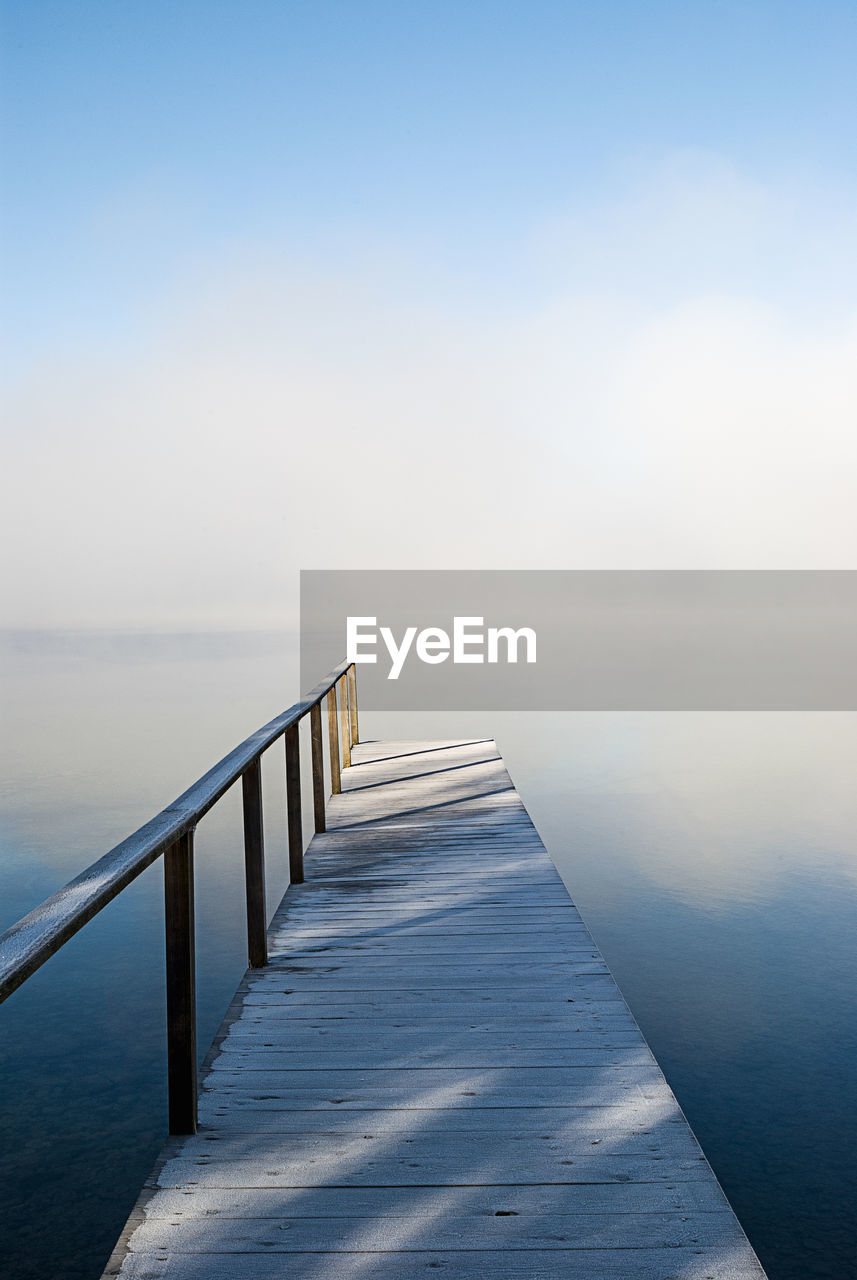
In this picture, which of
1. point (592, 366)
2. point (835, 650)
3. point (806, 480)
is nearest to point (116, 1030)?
point (835, 650)

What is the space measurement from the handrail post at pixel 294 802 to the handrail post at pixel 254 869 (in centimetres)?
88

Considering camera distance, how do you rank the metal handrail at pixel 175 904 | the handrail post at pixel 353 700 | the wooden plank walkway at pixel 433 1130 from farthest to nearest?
the handrail post at pixel 353 700, the wooden plank walkway at pixel 433 1130, the metal handrail at pixel 175 904

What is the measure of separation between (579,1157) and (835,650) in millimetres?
29392

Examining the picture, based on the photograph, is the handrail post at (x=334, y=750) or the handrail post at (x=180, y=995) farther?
the handrail post at (x=334, y=750)

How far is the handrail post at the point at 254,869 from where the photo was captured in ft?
9.76

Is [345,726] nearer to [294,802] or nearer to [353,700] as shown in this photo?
[353,700]

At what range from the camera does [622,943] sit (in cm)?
522

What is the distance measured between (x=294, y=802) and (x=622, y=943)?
2.28 m

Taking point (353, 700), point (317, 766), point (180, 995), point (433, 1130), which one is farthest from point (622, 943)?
point (353, 700)

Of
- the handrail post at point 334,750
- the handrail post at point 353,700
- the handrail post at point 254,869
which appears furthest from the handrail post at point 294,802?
the handrail post at point 353,700

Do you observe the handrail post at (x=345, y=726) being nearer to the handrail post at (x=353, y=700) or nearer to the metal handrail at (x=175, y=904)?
the handrail post at (x=353, y=700)

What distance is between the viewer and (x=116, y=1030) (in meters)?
4.23

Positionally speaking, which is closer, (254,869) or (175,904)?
(175,904)

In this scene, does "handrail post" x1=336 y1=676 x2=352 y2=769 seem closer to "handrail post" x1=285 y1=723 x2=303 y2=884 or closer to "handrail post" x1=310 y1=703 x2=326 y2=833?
"handrail post" x1=310 y1=703 x2=326 y2=833
